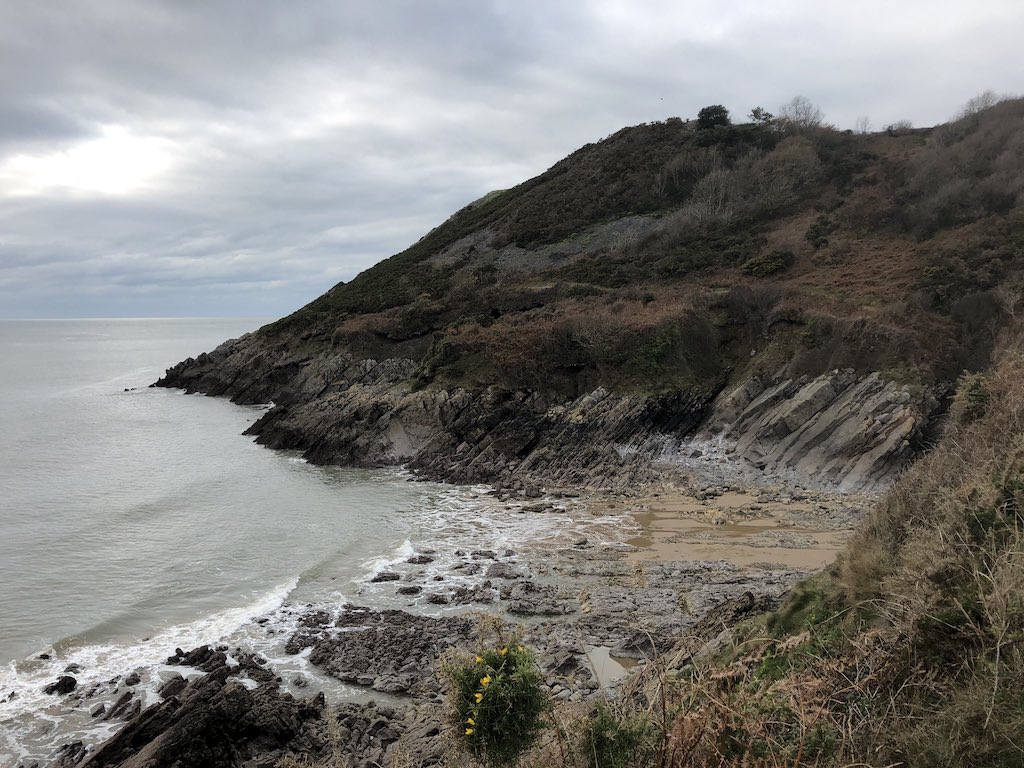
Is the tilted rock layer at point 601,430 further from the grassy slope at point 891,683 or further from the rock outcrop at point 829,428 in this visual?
the grassy slope at point 891,683

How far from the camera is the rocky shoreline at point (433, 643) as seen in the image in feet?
29.1

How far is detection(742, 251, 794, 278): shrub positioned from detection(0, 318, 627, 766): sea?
78.1 feet

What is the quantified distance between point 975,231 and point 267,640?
3882 cm

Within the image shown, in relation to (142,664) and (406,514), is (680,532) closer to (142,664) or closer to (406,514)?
(406,514)

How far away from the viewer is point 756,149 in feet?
192

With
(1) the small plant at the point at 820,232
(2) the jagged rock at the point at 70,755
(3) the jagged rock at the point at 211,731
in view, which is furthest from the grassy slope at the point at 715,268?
(2) the jagged rock at the point at 70,755

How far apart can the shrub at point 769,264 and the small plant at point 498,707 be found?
3747 centimetres

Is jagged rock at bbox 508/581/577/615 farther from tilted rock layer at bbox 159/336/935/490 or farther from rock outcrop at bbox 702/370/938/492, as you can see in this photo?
rock outcrop at bbox 702/370/938/492

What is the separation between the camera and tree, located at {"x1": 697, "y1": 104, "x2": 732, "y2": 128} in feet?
216

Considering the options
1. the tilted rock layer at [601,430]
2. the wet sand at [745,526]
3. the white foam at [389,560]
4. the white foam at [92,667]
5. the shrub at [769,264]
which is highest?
the shrub at [769,264]

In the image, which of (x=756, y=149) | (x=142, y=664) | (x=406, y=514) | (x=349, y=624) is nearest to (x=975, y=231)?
(x=756, y=149)

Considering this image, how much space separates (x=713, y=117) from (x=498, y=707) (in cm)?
7076

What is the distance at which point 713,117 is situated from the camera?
65.9 m

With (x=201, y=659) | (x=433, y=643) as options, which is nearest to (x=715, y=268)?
(x=433, y=643)
